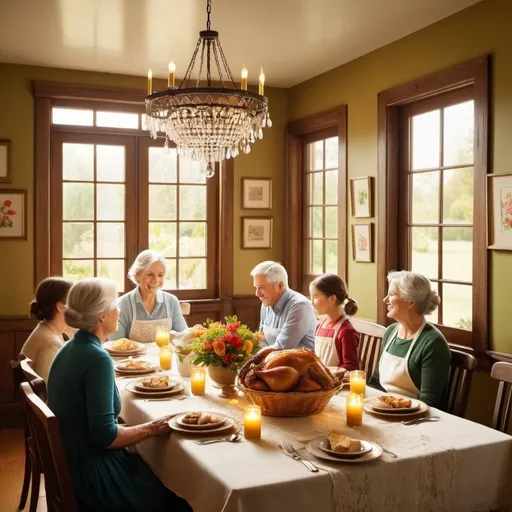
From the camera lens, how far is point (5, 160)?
4688mm

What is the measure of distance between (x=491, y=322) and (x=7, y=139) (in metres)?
3.48

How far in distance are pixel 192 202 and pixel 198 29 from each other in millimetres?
1761

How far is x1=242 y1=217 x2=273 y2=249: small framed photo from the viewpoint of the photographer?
5.42 metres

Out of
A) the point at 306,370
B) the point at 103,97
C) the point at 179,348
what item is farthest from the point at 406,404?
the point at 103,97

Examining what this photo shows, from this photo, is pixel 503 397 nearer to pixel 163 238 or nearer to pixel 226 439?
pixel 226 439

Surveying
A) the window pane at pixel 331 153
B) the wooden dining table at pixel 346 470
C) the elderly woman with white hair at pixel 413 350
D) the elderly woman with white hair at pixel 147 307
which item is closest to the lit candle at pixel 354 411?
the wooden dining table at pixel 346 470

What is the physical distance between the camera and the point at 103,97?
4934 mm

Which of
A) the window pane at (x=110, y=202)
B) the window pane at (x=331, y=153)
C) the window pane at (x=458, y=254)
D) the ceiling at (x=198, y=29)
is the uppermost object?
the ceiling at (x=198, y=29)

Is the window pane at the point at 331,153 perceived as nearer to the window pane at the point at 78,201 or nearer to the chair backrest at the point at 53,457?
the window pane at the point at 78,201

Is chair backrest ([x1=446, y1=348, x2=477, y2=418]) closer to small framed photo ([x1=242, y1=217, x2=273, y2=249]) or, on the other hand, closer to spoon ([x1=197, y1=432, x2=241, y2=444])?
spoon ([x1=197, y1=432, x2=241, y2=444])

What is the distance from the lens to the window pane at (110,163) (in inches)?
199

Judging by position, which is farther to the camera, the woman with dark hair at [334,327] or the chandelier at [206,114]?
the woman with dark hair at [334,327]

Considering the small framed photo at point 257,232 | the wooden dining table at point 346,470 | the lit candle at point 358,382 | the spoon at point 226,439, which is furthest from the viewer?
the small framed photo at point 257,232

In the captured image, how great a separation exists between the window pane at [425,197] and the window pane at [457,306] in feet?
1.48
